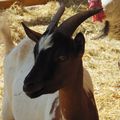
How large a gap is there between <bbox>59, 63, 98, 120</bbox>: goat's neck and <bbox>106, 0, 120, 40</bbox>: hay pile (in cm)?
328

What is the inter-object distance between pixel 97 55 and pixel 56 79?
3683 mm

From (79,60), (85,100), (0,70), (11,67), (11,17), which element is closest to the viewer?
(79,60)

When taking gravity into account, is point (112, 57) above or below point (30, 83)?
below

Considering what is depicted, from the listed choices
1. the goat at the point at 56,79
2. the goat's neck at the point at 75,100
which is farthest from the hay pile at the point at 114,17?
the goat's neck at the point at 75,100

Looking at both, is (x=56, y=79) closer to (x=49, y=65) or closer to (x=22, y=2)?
(x=49, y=65)

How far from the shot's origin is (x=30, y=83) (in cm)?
292

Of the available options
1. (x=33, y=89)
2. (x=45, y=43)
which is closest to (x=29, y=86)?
(x=33, y=89)

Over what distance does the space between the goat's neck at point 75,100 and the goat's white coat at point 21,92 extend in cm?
20

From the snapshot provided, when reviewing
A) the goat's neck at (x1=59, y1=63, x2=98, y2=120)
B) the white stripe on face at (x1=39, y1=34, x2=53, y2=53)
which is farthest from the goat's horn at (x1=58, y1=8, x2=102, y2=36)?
the goat's neck at (x1=59, y1=63, x2=98, y2=120)

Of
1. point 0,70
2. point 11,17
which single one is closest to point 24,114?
point 0,70

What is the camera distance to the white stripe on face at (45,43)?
9.85ft

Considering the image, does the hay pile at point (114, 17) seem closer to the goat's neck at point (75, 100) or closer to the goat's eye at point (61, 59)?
the goat's neck at point (75, 100)

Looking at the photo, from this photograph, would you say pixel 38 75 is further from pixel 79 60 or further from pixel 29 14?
pixel 29 14

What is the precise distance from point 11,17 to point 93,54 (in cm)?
221
